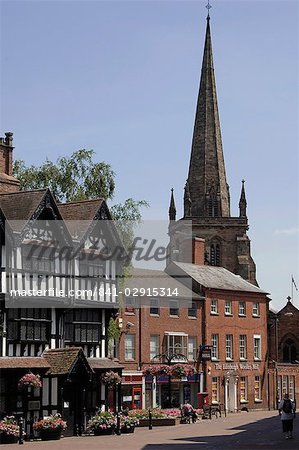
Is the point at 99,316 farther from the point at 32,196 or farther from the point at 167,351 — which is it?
the point at 167,351

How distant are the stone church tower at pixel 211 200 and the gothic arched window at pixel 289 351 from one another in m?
15.5

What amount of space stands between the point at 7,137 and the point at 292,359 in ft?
152

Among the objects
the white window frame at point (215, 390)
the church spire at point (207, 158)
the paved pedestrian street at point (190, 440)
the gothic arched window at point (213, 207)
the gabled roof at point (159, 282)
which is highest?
the church spire at point (207, 158)

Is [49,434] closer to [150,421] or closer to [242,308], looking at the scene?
[150,421]

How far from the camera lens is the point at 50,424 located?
40.0 m

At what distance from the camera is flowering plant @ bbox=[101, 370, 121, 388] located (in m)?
44.9

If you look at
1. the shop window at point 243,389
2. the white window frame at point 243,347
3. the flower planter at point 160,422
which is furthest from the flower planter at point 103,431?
the white window frame at point 243,347

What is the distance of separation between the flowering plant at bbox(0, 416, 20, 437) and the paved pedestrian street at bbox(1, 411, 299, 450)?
71cm

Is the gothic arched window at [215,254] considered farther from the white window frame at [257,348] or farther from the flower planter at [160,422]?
the flower planter at [160,422]

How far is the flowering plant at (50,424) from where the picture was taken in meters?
39.9

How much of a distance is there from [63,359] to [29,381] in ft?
8.16

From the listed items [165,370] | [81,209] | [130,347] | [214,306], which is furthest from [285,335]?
[81,209]

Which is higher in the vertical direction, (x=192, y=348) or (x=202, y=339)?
(x=202, y=339)

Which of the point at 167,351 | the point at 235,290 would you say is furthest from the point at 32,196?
the point at 235,290
